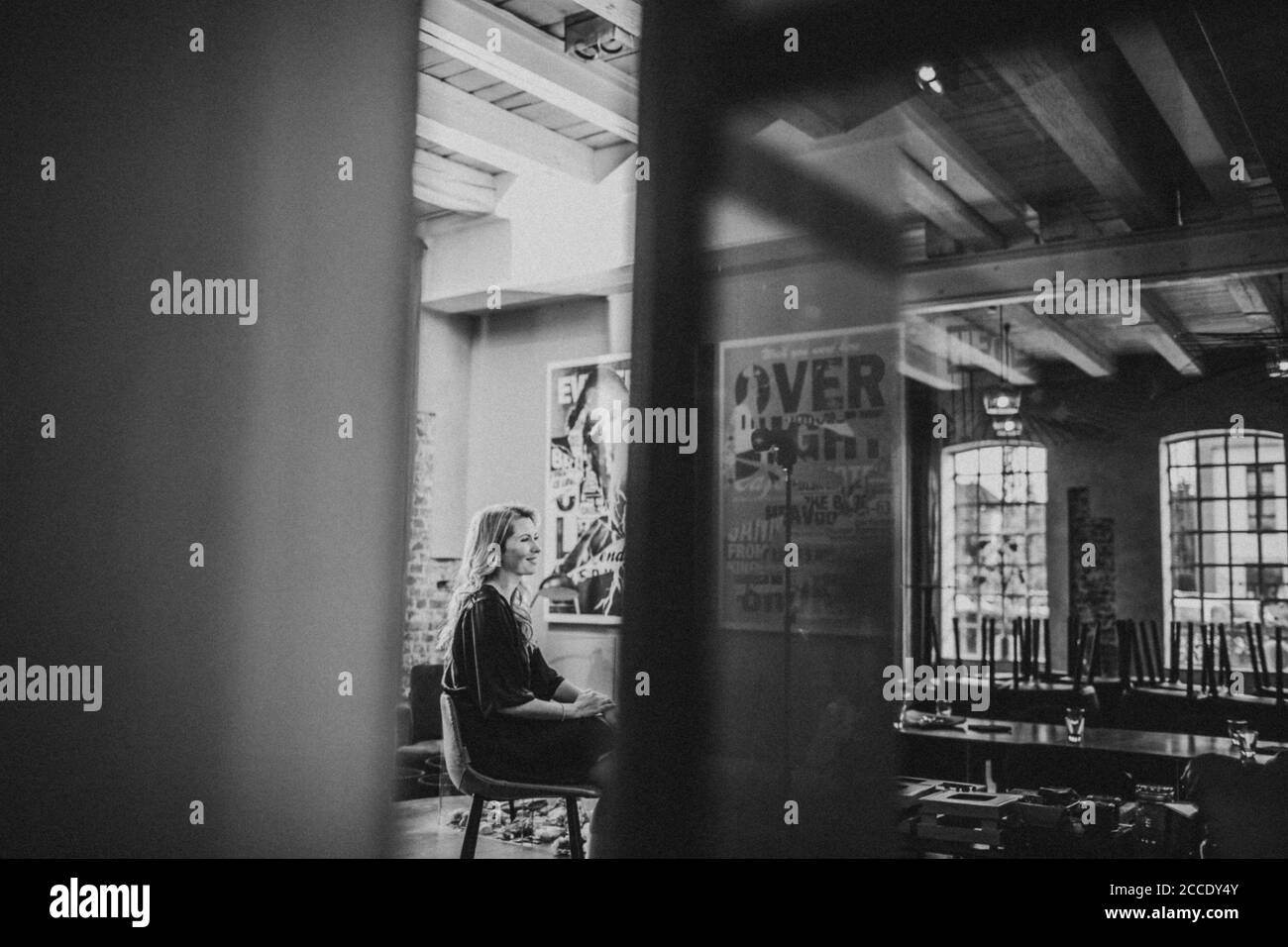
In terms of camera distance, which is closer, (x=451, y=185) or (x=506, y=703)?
(x=506, y=703)

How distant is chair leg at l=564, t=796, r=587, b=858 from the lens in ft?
12.2

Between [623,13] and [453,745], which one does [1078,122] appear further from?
[453,745]

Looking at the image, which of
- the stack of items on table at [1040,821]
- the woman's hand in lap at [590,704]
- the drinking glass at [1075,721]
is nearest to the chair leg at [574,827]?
the woman's hand in lap at [590,704]

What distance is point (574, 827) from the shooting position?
371 cm

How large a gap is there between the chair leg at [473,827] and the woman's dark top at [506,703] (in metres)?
0.10

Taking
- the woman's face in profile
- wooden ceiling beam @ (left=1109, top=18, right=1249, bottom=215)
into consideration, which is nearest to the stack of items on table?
the woman's face in profile

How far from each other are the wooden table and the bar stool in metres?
1.00

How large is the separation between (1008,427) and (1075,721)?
0.87 metres

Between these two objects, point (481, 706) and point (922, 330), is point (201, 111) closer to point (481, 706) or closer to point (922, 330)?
point (481, 706)

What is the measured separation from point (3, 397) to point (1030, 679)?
11.0ft

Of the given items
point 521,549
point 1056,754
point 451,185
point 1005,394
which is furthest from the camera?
point 451,185

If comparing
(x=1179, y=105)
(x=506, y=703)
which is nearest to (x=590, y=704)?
(x=506, y=703)

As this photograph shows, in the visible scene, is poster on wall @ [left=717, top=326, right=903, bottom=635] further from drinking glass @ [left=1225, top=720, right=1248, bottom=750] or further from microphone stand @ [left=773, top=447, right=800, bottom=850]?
drinking glass @ [left=1225, top=720, right=1248, bottom=750]

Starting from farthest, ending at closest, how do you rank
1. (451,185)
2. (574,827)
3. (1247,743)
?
(451,185) → (574,827) → (1247,743)
